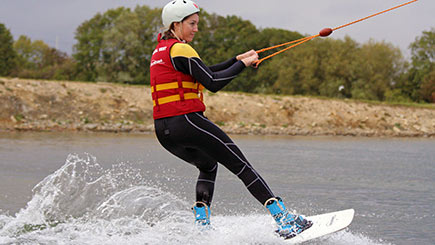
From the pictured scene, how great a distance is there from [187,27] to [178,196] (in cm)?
289

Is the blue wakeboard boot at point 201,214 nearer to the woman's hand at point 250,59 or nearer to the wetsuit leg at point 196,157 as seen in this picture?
the wetsuit leg at point 196,157

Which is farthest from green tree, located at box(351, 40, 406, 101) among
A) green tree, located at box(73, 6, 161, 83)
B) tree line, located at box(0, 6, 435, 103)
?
green tree, located at box(73, 6, 161, 83)

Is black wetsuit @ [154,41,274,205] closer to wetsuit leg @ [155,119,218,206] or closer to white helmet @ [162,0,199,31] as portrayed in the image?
A: wetsuit leg @ [155,119,218,206]

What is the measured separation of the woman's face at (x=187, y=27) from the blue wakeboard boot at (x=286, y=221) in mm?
1553

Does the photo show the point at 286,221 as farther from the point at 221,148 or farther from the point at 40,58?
the point at 40,58

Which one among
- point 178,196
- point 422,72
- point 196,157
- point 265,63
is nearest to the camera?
point 196,157

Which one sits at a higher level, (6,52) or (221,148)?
(6,52)

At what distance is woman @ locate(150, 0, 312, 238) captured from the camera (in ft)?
13.9

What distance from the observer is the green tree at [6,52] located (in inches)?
1918

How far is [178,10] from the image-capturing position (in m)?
4.34

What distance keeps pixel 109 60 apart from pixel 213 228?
46685mm

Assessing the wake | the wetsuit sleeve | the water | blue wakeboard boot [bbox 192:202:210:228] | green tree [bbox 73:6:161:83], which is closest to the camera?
the wetsuit sleeve

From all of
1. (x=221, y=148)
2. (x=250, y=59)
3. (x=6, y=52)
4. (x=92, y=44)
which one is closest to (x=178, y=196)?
(x=221, y=148)

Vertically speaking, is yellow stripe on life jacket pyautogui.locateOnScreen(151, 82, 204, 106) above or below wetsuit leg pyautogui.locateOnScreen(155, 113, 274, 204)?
above
